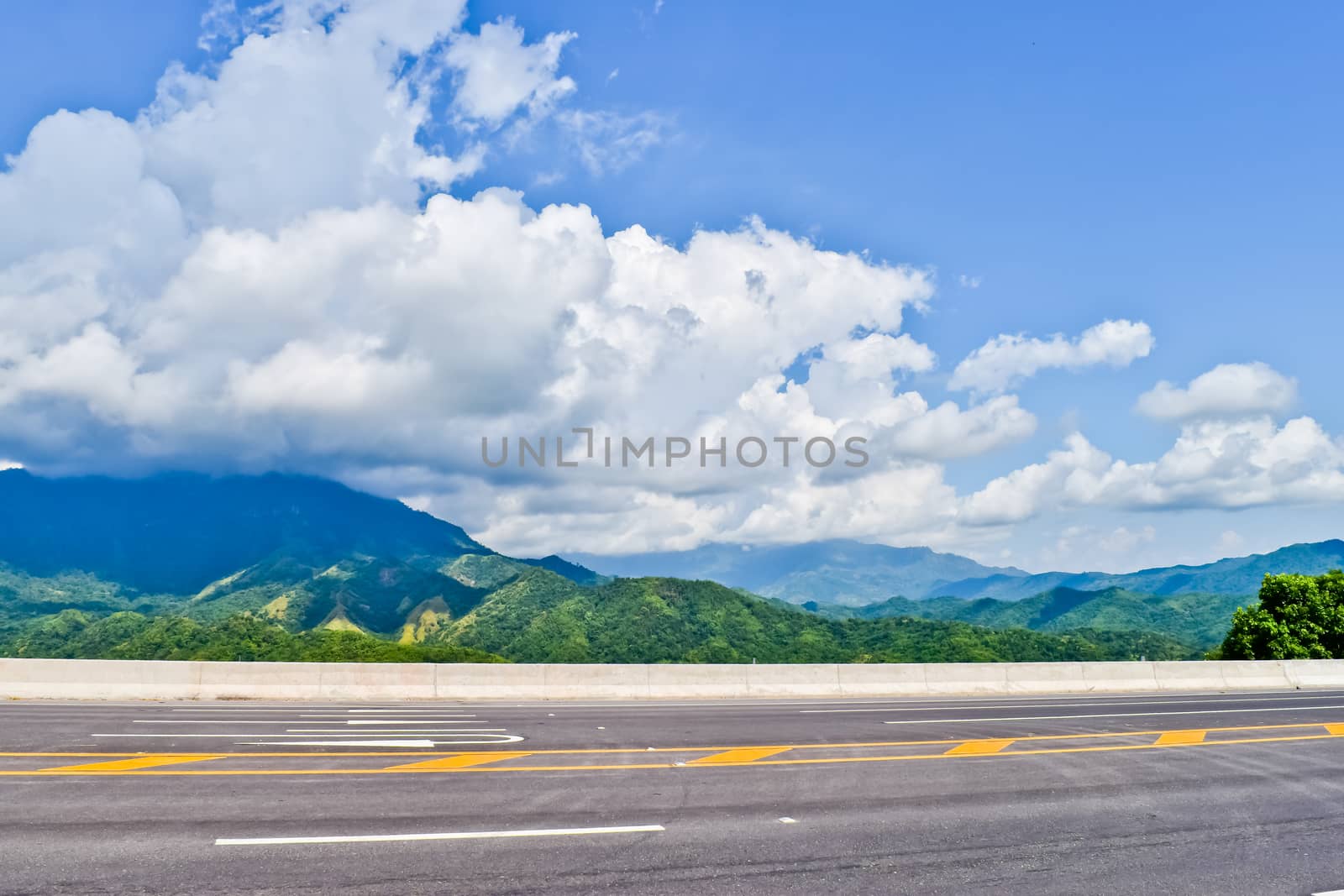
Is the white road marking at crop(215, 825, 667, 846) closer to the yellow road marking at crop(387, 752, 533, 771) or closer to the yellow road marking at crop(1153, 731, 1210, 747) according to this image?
the yellow road marking at crop(387, 752, 533, 771)

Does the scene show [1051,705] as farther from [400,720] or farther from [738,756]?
[400,720]

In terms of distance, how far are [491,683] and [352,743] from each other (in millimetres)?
10608

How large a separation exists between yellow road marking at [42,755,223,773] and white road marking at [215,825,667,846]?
5009 millimetres

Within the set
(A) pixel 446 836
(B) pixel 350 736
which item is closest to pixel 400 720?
(B) pixel 350 736

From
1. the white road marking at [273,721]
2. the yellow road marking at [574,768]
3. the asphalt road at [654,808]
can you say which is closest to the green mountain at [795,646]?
the yellow road marking at [574,768]

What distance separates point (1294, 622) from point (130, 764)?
5499cm

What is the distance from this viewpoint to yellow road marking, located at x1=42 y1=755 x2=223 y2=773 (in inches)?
495

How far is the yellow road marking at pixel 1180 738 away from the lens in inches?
696

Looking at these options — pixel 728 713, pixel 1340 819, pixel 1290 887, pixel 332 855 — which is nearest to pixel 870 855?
pixel 1290 887

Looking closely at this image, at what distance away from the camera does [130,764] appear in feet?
42.7

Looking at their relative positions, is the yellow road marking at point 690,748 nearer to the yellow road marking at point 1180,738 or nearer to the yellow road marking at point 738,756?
the yellow road marking at point 738,756

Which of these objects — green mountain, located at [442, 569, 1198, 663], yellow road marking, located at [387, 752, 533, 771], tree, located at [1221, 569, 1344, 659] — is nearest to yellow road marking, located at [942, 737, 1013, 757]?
yellow road marking, located at [387, 752, 533, 771]

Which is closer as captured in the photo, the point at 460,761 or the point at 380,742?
the point at 460,761

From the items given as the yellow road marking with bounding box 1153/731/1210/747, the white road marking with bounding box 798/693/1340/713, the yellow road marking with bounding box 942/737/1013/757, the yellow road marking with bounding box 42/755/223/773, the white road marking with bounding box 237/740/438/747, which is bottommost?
the white road marking with bounding box 798/693/1340/713
